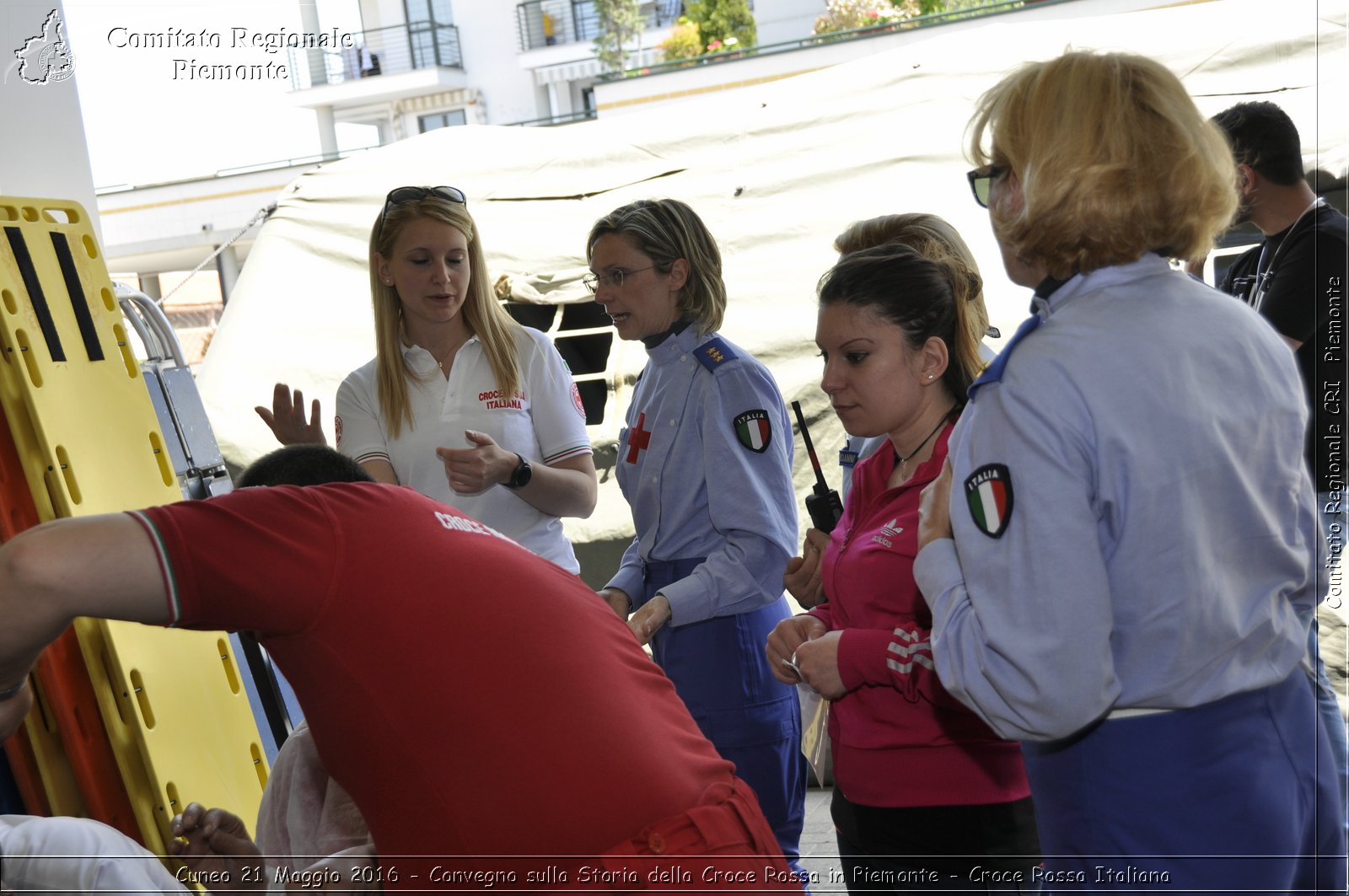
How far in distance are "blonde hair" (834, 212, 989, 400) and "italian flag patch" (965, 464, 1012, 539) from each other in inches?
23.9

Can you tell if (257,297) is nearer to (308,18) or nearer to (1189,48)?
(308,18)

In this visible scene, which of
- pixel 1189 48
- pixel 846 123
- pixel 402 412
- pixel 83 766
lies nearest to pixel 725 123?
pixel 846 123

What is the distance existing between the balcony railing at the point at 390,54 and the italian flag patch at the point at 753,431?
8.37ft

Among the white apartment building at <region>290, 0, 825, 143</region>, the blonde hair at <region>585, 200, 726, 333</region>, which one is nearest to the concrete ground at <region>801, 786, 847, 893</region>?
the blonde hair at <region>585, 200, 726, 333</region>

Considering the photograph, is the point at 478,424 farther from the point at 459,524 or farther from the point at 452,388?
the point at 459,524

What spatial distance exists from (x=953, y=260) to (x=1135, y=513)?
839mm

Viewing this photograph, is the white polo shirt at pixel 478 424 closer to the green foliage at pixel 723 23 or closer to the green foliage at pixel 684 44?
the green foliage at pixel 723 23

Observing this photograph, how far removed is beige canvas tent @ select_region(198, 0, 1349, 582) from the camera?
4.54 meters

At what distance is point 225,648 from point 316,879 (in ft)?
3.81

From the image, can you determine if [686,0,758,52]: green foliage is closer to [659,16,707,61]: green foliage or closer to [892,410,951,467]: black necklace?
[659,16,707,61]: green foliage

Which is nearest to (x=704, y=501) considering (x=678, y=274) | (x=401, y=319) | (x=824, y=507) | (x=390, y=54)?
(x=824, y=507)

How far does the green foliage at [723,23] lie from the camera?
4969 millimetres

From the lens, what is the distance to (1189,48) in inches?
187

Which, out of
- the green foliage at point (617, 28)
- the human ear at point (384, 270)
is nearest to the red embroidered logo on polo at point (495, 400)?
the human ear at point (384, 270)
